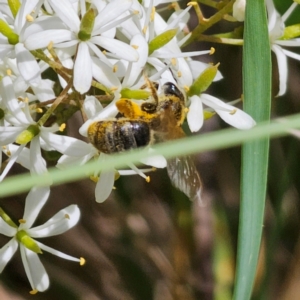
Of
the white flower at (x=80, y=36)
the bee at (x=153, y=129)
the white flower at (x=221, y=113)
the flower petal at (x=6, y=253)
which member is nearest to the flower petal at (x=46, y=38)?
the white flower at (x=80, y=36)

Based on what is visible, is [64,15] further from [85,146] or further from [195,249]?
[195,249]

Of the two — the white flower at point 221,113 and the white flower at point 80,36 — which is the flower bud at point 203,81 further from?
the white flower at point 80,36

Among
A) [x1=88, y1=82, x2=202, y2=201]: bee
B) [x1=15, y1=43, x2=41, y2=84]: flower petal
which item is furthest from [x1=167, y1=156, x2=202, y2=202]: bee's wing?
[x1=15, y1=43, x2=41, y2=84]: flower petal

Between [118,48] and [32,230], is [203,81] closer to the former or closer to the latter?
[118,48]

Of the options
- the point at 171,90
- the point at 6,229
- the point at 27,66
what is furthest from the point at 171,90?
the point at 6,229

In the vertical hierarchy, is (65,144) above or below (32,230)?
above

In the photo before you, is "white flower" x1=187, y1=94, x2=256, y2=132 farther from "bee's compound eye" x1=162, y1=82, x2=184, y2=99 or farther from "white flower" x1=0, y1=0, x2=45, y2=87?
"white flower" x1=0, y1=0, x2=45, y2=87
